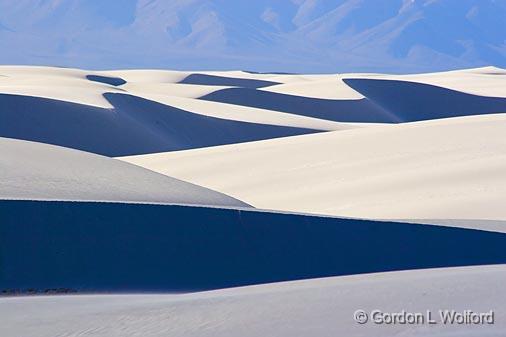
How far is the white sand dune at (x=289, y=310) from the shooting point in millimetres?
5211

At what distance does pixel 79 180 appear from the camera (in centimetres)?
1205

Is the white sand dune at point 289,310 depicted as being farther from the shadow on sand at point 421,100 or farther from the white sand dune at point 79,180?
the shadow on sand at point 421,100

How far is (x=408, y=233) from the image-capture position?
1169 cm

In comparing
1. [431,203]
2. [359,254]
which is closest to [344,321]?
[359,254]

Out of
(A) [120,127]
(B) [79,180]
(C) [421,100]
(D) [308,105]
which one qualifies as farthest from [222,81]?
(B) [79,180]

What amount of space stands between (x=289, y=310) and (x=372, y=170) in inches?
506

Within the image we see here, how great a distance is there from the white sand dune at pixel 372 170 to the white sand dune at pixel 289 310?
723 centimetres

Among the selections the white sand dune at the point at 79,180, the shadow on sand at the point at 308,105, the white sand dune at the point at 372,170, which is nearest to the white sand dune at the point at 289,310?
the white sand dune at the point at 79,180

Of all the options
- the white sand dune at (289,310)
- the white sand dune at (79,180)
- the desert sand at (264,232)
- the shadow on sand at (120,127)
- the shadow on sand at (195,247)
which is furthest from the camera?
the shadow on sand at (120,127)

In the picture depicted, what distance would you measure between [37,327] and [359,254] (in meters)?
5.76

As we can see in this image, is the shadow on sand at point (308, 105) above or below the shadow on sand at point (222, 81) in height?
below

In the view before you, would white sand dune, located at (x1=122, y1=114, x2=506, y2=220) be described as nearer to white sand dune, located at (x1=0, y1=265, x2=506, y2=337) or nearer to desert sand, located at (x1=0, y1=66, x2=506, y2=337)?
desert sand, located at (x1=0, y1=66, x2=506, y2=337)

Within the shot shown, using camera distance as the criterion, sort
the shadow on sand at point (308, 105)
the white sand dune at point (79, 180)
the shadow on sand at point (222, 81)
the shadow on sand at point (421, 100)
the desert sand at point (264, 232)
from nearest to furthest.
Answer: the desert sand at point (264, 232), the white sand dune at point (79, 180), the shadow on sand at point (308, 105), the shadow on sand at point (421, 100), the shadow on sand at point (222, 81)

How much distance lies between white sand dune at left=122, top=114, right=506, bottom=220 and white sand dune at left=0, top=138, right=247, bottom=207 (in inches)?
107
